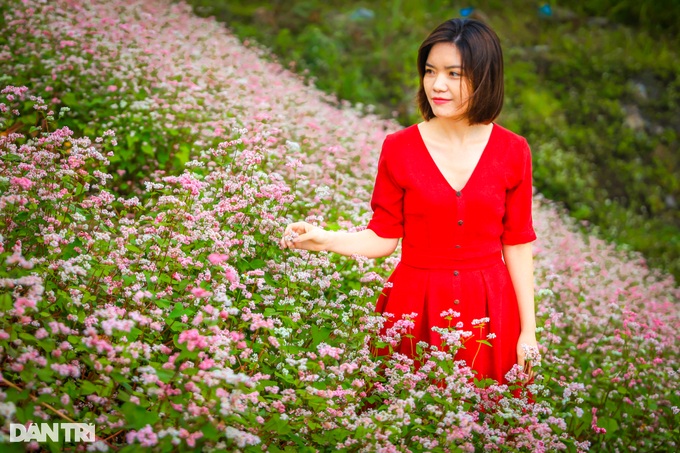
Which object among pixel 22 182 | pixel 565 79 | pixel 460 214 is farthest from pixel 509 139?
pixel 565 79

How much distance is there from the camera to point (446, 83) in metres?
2.87

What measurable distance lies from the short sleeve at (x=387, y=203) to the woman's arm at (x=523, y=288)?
0.50 metres

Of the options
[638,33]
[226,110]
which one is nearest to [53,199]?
[226,110]

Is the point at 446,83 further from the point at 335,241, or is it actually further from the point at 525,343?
the point at 525,343

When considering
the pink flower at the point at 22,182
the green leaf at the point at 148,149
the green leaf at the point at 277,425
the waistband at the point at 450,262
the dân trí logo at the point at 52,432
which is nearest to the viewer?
the dân trí logo at the point at 52,432

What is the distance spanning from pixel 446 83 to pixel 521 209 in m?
0.64

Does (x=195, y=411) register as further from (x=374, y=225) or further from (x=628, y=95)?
(x=628, y=95)

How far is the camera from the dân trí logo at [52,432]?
78.0 inches

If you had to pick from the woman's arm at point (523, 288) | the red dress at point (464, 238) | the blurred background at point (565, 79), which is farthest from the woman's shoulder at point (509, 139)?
the blurred background at point (565, 79)

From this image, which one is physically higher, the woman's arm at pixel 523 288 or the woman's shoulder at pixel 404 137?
the woman's shoulder at pixel 404 137

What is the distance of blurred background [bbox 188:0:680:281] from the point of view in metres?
8.96

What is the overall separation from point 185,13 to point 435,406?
7.13 meters

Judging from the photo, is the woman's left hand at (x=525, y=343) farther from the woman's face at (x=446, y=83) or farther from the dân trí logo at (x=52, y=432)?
the dân trí logo at (x=52, y=432)

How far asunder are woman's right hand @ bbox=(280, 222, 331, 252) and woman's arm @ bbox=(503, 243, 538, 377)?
2.70 ft
